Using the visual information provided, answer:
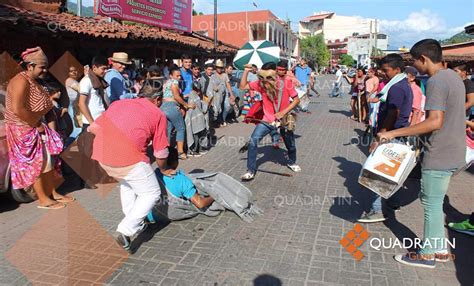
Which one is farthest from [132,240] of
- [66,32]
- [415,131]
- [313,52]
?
[313,52]

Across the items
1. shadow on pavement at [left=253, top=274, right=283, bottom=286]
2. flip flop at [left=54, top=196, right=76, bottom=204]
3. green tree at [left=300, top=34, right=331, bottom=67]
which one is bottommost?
shadow on pavement at [left=253, top=274, right=283, bottom=286]

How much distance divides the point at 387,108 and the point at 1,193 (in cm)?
467

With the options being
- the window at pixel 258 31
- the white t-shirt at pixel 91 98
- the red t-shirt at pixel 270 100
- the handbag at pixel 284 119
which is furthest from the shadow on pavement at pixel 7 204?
the window at pixel 258 31

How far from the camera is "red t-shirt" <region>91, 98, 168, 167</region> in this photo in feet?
11.0

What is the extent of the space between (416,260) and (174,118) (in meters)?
4.81

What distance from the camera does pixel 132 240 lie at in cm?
387

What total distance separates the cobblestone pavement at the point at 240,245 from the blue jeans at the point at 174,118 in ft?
6.54

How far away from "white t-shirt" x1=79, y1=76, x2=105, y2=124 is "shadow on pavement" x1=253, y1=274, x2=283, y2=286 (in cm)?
350

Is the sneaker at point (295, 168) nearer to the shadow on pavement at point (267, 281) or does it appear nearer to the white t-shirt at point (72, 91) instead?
the shadow on pavement at point (267, 281)

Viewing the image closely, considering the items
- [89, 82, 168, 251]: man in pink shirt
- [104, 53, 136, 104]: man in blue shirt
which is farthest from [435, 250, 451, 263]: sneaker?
[104, 53, 136, 104]: man in blue shirt

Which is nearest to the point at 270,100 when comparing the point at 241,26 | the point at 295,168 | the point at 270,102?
the point at 270,102

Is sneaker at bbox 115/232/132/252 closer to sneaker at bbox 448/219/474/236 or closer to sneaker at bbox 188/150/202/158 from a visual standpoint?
sneaker at bbox 448/219/474/236

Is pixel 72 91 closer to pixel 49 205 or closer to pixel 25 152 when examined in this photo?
pixel 25 152

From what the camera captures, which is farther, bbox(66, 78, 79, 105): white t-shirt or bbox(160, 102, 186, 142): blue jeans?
bbox(160, 102, 186, 142): blue jeans
